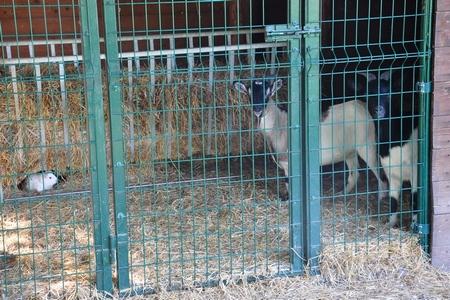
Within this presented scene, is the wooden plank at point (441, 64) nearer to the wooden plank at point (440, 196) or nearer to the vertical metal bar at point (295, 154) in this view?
the wooden plank at point (440, 196)

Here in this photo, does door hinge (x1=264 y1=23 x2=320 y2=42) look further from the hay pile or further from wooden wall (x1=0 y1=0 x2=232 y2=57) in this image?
wooden wall (x1=0 y1=0 x2=232 y2=57)

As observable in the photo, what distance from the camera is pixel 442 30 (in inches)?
196

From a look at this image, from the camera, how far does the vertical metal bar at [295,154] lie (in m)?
4.82

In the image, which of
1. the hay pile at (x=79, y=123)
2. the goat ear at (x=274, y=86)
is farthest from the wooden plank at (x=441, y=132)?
the hay pile at (x=79, y=123)

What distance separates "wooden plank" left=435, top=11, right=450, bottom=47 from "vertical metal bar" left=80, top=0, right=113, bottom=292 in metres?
2.26

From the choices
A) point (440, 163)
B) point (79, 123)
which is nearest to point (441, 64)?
point (440, 163)

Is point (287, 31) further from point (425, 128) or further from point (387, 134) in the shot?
point (387, 134)

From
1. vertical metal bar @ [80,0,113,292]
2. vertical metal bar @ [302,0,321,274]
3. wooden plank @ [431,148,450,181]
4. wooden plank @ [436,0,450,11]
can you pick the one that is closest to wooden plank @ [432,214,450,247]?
wooden plank @ [431,148,450,181]

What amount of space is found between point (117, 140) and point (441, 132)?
2243mm

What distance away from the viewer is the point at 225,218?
6.34 m

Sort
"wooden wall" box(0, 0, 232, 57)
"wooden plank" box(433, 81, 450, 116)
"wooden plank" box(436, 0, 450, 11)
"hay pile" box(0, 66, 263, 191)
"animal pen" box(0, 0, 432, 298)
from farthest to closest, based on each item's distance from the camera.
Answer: "wooden wall" box(0, 0, 232, 57)
"hay pile" box(0, 66, 263, 191)
"wooden plank" box(433, 81, 450, 116)
"wooden plank" box(436, 0, 450, 11)
"animal pen" box(0, 0, 432, 298)

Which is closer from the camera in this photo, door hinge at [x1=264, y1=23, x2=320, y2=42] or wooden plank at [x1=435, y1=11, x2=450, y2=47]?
door hinge at [x1=264, y1=23, x2=320, y2=42]

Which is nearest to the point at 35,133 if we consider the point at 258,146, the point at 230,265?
the point at 258,146

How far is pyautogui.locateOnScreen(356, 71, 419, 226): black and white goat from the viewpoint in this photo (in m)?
5.71
